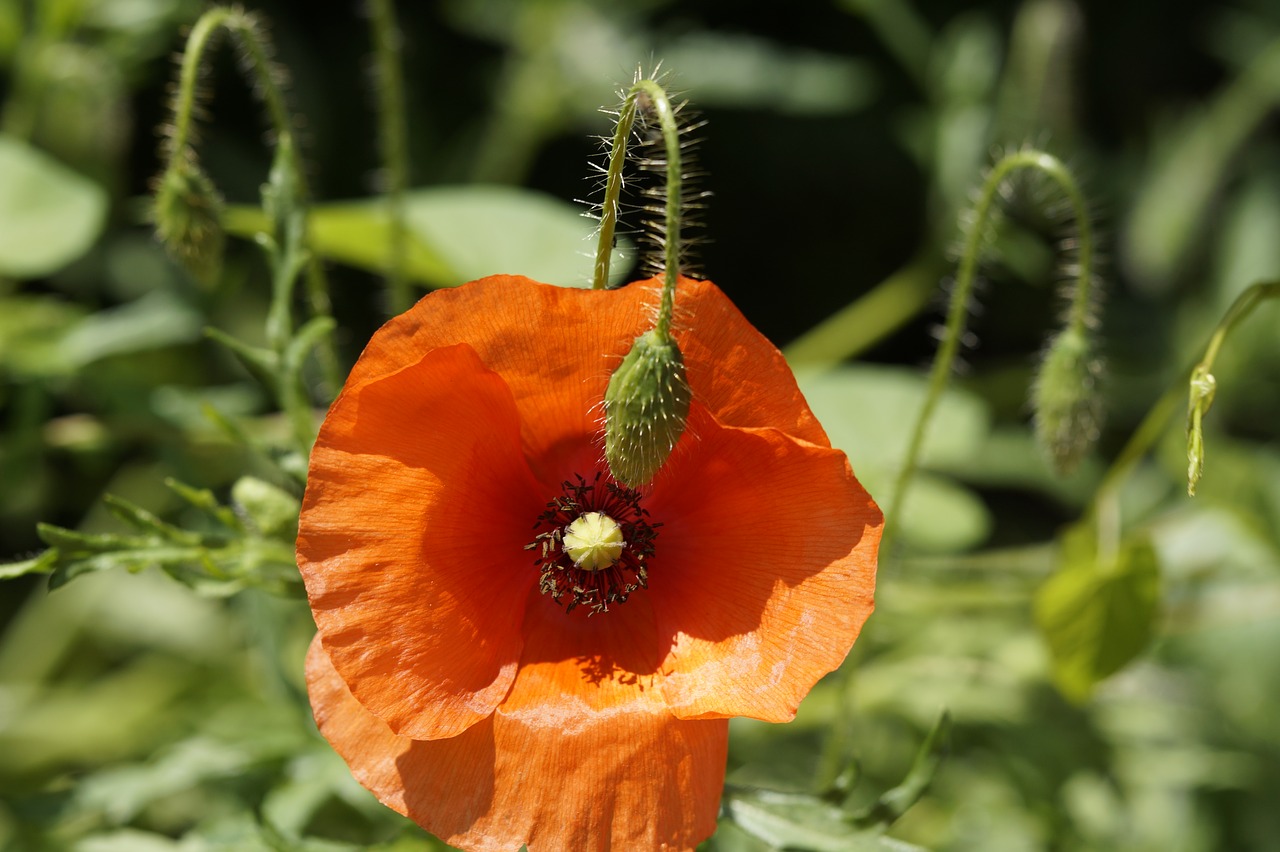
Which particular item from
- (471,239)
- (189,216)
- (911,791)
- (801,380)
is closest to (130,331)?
(471,239)

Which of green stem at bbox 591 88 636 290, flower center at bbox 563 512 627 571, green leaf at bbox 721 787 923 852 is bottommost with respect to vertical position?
green leaf at bbox 721 787 923 852

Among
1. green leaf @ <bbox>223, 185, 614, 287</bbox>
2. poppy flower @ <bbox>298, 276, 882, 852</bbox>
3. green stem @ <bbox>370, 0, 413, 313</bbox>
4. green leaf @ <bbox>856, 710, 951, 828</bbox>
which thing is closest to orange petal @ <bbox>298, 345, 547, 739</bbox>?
poppy flower @ <bbox>298, 276, 882, 852</bbox>

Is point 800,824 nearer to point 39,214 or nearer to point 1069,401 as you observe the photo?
point 1069,401

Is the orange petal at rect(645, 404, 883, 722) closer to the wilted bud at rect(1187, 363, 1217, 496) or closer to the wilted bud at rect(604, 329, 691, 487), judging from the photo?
the wilted bud at rect(604, 329, 691, 487)

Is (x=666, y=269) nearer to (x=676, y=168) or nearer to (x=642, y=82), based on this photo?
(x=676, y=168)

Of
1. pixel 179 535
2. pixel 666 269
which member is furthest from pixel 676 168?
pixel 179 535
